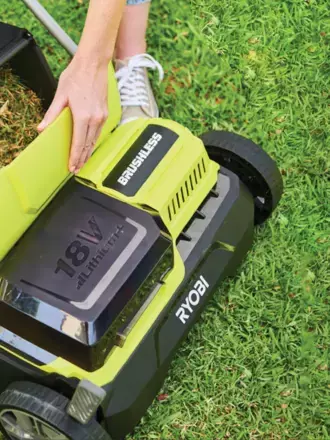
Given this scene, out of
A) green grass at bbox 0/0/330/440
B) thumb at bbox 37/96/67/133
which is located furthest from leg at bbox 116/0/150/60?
thumb at bbox 37/96/67/133

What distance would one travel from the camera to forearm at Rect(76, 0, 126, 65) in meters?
1.38

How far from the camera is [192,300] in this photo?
153cm

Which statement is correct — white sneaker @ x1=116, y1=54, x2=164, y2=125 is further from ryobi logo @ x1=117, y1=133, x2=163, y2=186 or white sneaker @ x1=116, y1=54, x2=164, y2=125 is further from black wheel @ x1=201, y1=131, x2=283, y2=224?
ryobi logo @ x1=117, y1=133, x2=163, y2=186

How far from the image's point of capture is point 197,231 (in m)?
1.53

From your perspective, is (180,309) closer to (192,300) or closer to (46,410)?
(192,300)

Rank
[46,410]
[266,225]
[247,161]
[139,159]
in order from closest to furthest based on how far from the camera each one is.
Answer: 1. [46,410]
2. [139,159]
3. [247,161]
4. [266,225]

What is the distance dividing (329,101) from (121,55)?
67cm

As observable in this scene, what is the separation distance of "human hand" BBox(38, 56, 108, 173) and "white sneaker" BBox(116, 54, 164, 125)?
0.48m

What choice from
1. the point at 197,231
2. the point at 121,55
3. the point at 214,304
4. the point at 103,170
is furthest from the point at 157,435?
the point at 121,55

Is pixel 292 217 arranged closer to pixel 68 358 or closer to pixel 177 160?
pixel 177 160

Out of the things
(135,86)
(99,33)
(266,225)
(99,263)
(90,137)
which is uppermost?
(99,33)

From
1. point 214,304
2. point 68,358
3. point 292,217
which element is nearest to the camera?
point 68,358

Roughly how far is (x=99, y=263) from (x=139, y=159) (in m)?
0.26

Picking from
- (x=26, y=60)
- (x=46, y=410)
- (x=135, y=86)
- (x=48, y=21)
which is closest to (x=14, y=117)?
(x=26, y=60)
